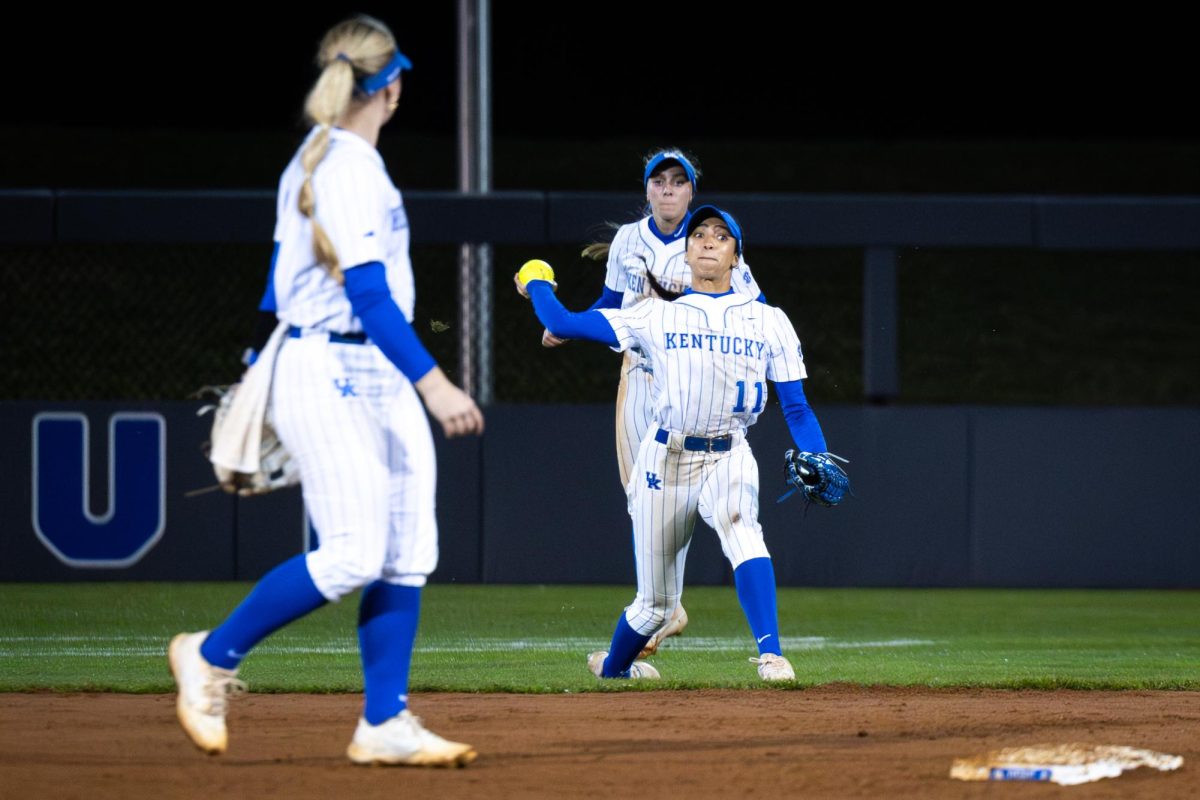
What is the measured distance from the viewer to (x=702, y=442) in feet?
19.7

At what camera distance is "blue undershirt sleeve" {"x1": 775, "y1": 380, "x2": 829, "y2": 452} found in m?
6.07

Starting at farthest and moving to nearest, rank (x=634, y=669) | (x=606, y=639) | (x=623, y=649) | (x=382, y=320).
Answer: (x=606, y=639)
(x=634, y=669)
(x=623, y=649)
(x=382, y=320)

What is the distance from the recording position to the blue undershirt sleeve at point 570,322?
587 centimetres

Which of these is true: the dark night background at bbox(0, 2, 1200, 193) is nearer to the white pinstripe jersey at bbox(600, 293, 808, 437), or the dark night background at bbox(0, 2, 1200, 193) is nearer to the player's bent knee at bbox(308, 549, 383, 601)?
the white pinstripe jersey at bbox(600, 293, 808, 437)

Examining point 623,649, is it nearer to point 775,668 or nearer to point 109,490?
point 775,668

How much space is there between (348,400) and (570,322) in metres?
1.77

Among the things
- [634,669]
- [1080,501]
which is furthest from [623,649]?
[1080,501]

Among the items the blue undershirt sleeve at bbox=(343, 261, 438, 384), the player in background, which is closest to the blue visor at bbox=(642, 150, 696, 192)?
the player in background

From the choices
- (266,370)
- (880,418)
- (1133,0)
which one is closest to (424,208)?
(880,418)

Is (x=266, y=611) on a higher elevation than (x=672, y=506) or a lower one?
lower

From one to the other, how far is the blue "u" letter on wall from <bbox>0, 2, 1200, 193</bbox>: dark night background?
14652 mm

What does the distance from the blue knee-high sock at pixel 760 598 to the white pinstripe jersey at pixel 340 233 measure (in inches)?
87.1

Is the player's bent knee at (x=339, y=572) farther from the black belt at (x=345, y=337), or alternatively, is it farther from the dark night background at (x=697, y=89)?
the dark night background at (x=697, y=89)

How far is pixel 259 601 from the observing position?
425cm
